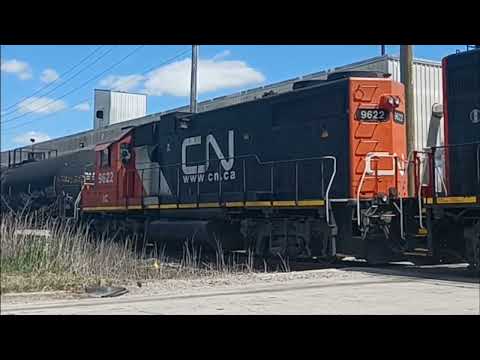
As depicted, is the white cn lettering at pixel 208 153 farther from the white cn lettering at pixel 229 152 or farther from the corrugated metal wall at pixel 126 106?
the corrugated metal wall at pixel 126 106

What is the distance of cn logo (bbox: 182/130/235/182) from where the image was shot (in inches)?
682

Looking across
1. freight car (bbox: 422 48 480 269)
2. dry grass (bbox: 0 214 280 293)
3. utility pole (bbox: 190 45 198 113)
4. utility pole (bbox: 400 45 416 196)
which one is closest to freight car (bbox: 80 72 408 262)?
utility pole (bbox: 400 45 416 196)

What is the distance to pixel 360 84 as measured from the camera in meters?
14.7

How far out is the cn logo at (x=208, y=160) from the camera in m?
17.3

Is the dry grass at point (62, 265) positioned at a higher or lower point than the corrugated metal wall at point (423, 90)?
lower

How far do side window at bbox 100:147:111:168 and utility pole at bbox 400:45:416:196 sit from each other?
34.7 ft

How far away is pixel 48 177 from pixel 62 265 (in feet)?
39.0

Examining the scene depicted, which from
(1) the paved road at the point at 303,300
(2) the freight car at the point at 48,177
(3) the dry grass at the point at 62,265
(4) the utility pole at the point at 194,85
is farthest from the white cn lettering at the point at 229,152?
(4) the utility pole at the point at 194,85

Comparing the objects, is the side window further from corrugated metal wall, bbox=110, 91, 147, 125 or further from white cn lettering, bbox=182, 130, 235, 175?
white cn lettering, bbox=182, 130, 235, 175

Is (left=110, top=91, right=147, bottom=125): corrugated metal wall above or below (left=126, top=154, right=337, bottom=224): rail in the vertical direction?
above

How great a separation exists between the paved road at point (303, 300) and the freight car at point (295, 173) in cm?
287

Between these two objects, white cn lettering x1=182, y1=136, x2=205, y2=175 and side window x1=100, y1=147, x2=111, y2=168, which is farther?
side window x1=100, y1=147, x2=111, y2=168

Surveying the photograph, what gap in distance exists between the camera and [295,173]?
15633mm
